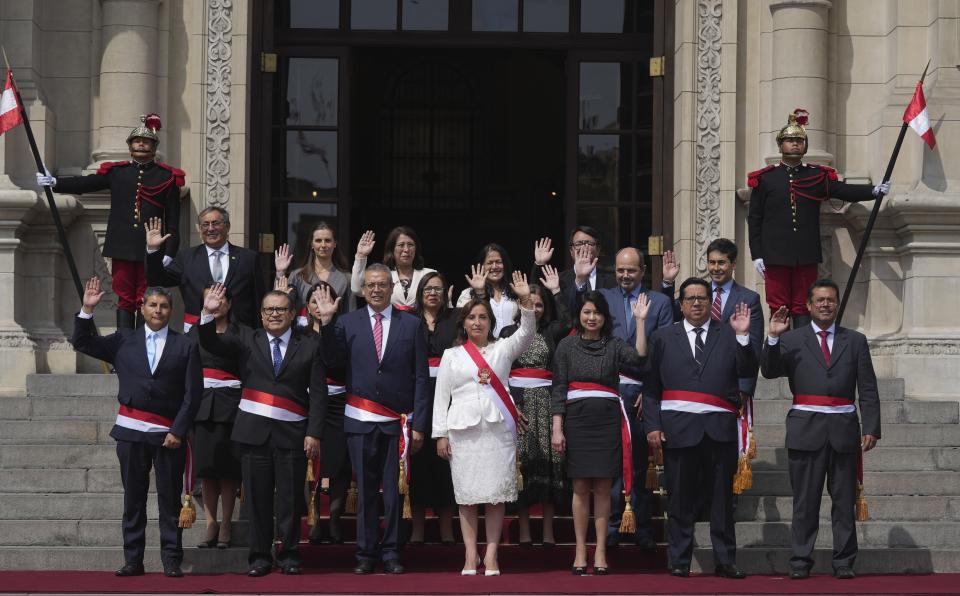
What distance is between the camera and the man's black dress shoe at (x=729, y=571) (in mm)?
10109

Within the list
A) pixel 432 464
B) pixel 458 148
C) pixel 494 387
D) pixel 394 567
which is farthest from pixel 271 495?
pixel 458 148

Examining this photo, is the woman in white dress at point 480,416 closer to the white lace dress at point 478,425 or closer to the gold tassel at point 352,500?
the white lace dress at point 478,425

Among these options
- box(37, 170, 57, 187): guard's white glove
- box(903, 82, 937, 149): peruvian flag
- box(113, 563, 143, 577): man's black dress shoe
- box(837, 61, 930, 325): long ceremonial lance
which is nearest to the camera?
box(113, 563, 143, 577): man's black dress shoe

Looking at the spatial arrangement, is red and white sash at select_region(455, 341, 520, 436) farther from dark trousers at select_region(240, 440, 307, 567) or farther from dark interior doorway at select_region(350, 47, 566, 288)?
dark interior doorway at select_region(350, 47, 566, 288)

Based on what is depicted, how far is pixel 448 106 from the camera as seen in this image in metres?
26.0

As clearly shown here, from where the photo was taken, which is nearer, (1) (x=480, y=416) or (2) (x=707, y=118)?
(1) (x=480, y=416)

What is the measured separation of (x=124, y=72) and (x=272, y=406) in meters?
4.56

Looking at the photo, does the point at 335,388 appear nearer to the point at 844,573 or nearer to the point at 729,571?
the point at 729,571

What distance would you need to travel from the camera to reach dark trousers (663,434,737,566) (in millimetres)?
10164

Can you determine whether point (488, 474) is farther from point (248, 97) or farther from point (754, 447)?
point (248, 97)

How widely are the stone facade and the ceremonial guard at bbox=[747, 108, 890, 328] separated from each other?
880 mm

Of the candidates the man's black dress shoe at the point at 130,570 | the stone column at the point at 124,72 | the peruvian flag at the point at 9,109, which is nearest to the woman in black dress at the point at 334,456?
the man's black dress shoe at the point at 130,570

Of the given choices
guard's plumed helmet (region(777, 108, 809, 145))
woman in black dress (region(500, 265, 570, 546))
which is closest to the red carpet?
woman in black dress (region(500, 265, 570, 546))

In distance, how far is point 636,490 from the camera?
10750 millimetres
